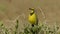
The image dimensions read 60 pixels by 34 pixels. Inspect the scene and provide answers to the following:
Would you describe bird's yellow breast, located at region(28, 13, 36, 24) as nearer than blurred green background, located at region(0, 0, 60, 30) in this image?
Yes

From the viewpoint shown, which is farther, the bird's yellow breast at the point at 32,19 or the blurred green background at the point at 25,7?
the blurred green background at the point at 25,7

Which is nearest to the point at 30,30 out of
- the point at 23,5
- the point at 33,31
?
the point at 33,31

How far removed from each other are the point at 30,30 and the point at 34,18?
0.19 meters

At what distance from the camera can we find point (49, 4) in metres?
7.02

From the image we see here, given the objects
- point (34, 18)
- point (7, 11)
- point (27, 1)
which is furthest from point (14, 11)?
point (34, 18)

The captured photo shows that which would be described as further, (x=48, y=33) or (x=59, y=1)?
(x=59, y=1)

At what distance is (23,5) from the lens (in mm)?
6988

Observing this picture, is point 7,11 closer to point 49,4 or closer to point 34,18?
point 49,4

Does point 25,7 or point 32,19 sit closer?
point 32,19

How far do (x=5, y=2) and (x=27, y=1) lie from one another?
0.68m

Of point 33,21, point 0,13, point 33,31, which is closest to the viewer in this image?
point 33,31

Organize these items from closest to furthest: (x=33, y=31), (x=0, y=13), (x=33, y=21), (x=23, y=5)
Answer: (x=33, y=31)
(x=33, y=21)
(x=0, y=13)
(x=23, y=5)

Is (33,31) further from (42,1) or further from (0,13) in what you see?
(42,1)

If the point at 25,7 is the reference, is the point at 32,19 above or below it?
above
